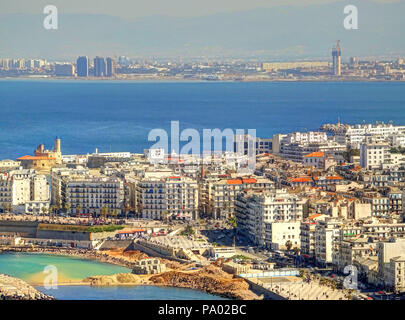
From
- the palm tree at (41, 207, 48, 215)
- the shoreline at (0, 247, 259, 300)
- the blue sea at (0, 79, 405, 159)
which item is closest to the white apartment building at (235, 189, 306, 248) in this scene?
the shoreline at (0, 247, 259, 300)

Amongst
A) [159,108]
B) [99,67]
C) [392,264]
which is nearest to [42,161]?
[392,264]

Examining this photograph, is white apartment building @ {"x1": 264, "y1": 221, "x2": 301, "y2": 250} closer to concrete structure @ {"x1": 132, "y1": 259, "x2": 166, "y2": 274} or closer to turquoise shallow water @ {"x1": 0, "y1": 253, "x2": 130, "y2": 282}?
concrete structure @ {"x1": 132, "y1": 259, "x2": 166, "y2": 274}

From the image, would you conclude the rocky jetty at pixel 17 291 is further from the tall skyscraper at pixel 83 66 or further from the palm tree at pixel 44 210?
the tall skyscraper at pixel 83 66

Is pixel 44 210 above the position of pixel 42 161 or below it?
below

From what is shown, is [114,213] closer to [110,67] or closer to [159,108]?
[159,108]

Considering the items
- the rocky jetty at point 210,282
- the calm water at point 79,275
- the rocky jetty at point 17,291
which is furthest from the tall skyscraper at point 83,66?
the rocky jetty at point 17,291

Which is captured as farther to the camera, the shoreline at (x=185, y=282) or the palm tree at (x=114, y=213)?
the palm tree at (x=114, y=213)
